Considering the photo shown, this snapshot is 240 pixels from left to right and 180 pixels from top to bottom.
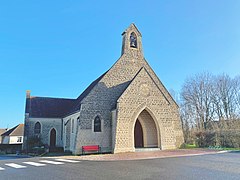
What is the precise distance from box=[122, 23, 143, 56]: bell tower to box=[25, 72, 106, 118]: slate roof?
245 inches

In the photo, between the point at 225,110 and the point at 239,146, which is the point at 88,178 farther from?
the point at 225,110

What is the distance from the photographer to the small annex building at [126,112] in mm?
19219

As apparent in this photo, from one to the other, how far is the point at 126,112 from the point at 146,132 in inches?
176

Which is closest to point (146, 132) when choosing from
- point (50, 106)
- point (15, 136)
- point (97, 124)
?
point (97, 124)

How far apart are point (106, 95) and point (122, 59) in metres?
4.96

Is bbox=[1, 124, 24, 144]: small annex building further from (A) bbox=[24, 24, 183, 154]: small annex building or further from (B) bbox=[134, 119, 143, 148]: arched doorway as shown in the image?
(B) bbox=[134, 119, 143, 148]: arched doorway

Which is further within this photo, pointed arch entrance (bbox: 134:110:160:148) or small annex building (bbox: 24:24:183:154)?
pointed arch entrance (bbox: 134:110:160:148)

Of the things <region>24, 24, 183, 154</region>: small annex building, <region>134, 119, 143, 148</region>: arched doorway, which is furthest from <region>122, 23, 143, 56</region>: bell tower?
<region>134, 119, 143, 148</region>: arched doorway

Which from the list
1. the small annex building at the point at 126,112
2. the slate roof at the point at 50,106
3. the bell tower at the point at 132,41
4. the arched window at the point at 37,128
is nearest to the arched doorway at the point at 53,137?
the arched window at the point at 37,128

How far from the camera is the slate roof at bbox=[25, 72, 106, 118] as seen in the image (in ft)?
90.1

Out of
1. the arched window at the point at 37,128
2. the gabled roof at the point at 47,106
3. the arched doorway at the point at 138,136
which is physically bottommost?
the arched doorway at the point at 138,136

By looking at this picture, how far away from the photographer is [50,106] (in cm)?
2984

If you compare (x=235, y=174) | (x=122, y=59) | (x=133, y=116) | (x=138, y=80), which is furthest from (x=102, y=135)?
(x=235, y=174)

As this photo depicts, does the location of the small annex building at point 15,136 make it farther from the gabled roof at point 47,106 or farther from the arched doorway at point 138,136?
the arched doorway at point 138,136
